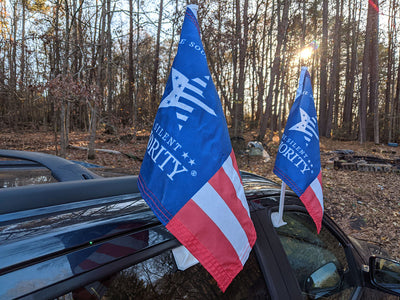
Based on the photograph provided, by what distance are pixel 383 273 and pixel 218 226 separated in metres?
1.43

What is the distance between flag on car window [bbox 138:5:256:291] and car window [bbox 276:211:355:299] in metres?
0.54

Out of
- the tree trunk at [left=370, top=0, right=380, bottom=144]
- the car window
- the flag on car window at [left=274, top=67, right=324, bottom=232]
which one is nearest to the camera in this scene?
the car window

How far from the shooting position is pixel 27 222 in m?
0.88

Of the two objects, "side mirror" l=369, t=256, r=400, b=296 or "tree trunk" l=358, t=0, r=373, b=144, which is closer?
"side mirror" l=369, t=256, r=400, b=296

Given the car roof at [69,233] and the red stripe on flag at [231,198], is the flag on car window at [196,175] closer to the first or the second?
the red stripe on flag at [231,198]

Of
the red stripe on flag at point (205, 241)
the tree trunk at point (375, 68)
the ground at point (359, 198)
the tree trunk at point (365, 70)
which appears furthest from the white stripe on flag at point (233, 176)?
the tree trunk at point (375, 68)

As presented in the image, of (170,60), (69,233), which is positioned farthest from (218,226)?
(170,60)

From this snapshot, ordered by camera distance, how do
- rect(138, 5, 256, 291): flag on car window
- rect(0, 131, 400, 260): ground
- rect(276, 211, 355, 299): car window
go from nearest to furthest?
rect(138, 5, 256, 291): flag on car window, rect(276, 211, 355, 299): car window, rect(0, 131, 400, 260): ground

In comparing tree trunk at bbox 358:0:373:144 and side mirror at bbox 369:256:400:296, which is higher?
tree trunk at bbox 358:0:373:144

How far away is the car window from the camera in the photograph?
1.53m

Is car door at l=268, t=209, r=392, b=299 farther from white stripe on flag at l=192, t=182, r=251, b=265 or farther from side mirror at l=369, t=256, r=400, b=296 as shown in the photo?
white stripe on flag at l=192, t=182, r=251, b=265

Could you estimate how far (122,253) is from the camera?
853mm

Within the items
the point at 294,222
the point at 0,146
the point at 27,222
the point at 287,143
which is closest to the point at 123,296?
the point at 27,222

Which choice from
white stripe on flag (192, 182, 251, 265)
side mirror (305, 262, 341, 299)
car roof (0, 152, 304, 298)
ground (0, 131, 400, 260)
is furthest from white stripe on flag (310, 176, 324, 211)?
ground (0, 131, 400, 260)
